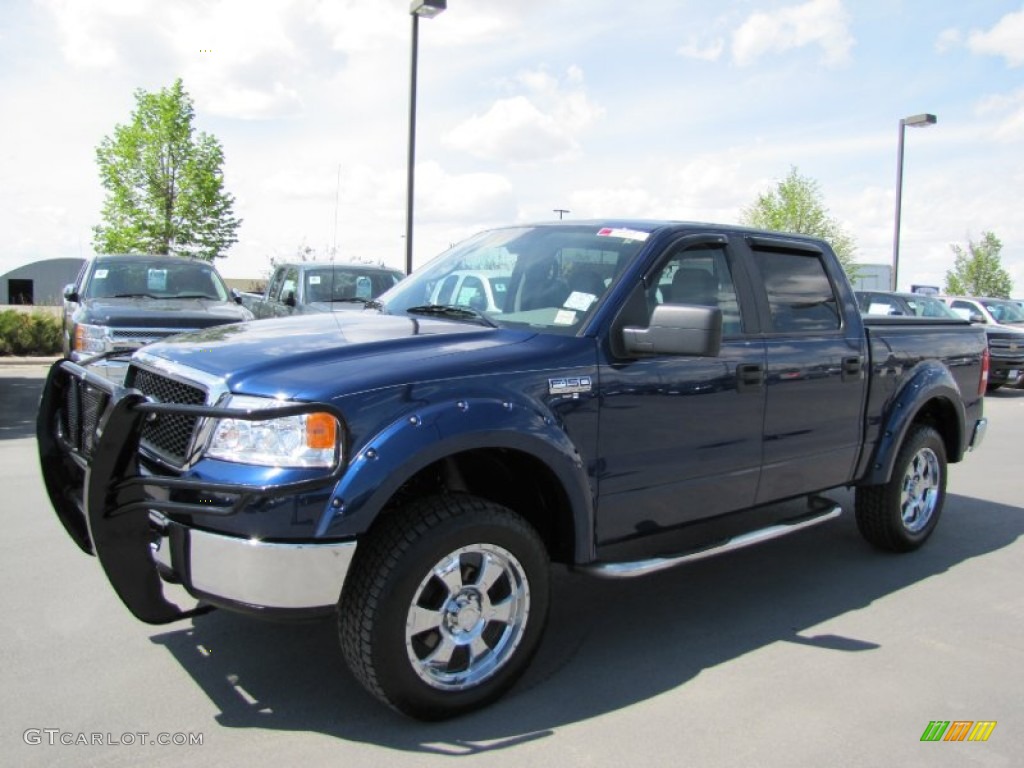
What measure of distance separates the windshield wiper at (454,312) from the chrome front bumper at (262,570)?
4.66 feet

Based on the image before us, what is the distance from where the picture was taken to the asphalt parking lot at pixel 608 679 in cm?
317

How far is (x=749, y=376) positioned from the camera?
4359 millimetres

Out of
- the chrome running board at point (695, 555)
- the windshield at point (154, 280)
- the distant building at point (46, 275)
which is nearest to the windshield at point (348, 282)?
the windshield at point (154, 280)

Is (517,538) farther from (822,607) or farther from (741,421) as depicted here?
(822,607)

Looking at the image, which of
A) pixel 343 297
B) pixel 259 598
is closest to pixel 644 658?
pixel 259 598

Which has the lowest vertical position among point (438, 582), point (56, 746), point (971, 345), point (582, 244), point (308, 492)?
point (56, 746)

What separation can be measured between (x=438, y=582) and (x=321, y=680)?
2.61ft

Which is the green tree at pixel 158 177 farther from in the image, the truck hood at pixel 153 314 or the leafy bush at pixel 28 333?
the truck hood at pixel 153 314

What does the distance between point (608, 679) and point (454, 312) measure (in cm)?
176

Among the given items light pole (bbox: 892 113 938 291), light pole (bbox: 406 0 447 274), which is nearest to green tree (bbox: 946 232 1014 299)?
light pole (bbox: 892 113 938 291)

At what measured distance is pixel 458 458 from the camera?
11.9 feet

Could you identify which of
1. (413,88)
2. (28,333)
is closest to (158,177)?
(28,333)

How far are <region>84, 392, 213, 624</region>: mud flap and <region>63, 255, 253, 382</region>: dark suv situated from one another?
6610 mm

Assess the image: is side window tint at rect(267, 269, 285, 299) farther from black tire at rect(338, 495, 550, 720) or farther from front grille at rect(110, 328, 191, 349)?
black tire at rect(338, 495, 550, 720)
